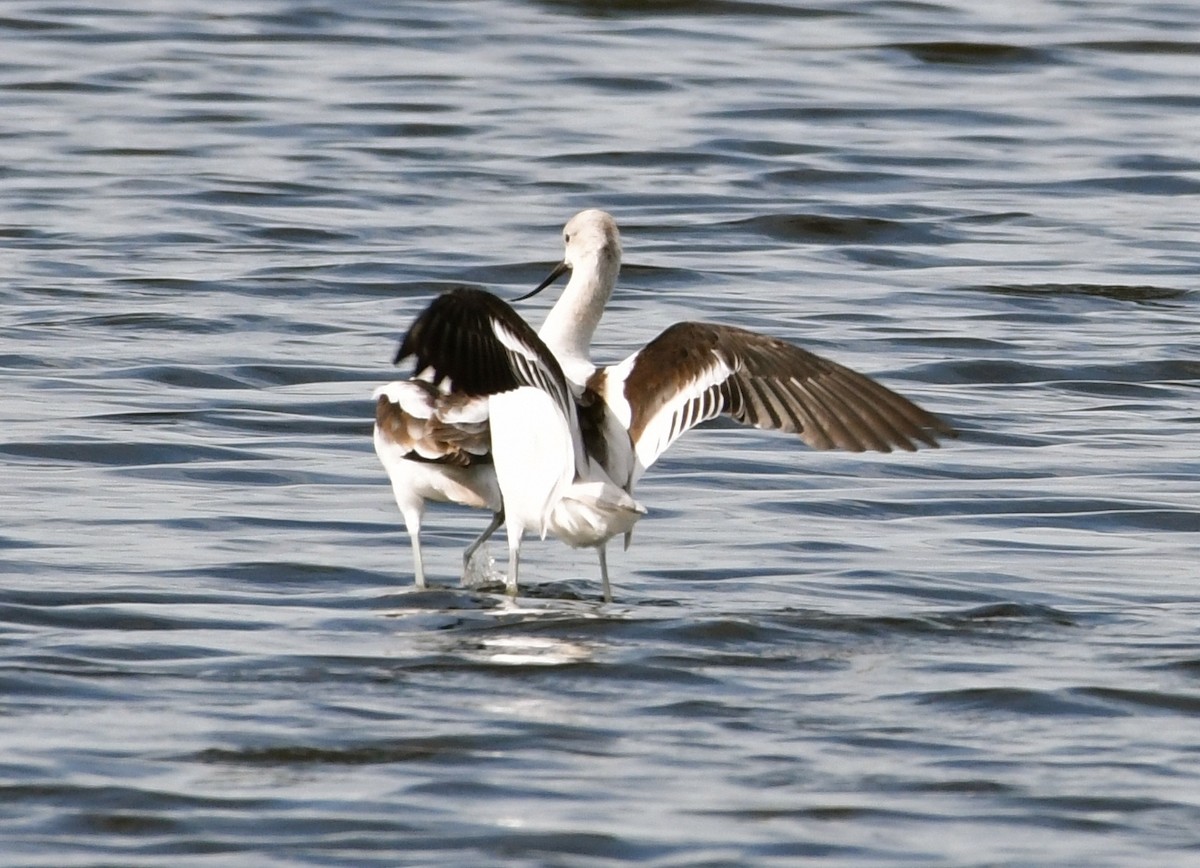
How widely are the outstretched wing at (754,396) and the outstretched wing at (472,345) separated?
0.69 meters

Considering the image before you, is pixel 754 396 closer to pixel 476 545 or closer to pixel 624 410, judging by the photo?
pixel 624 410

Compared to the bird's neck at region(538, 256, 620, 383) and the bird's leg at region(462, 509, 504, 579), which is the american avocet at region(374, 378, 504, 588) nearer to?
the bird's leg at region(462, 509, 504, 579)

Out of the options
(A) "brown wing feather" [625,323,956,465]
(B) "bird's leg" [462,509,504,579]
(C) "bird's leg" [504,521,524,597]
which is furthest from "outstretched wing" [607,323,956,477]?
(B) "bird's leg" [462,509,504,579]

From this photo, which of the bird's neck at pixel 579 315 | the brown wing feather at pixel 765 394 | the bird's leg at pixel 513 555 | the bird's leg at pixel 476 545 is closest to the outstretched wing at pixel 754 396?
the brown wing feather at pixel 765 394

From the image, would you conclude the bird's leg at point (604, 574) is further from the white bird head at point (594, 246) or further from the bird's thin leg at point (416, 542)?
the white bird head at point (594, 246)

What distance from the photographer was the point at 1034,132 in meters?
18.6

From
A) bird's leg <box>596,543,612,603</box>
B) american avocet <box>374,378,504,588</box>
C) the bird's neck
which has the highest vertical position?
the bird's neck

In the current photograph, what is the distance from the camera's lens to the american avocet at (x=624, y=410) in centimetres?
715

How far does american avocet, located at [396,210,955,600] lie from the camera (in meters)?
7.15

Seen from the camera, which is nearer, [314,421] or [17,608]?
[17,608]

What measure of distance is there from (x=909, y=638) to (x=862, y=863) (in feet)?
6.53

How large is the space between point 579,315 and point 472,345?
4.49 ft

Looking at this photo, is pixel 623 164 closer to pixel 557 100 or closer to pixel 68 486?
pixel 557 100

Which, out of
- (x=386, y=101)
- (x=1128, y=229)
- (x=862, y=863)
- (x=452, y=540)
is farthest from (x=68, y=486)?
(x=386, y=101)
